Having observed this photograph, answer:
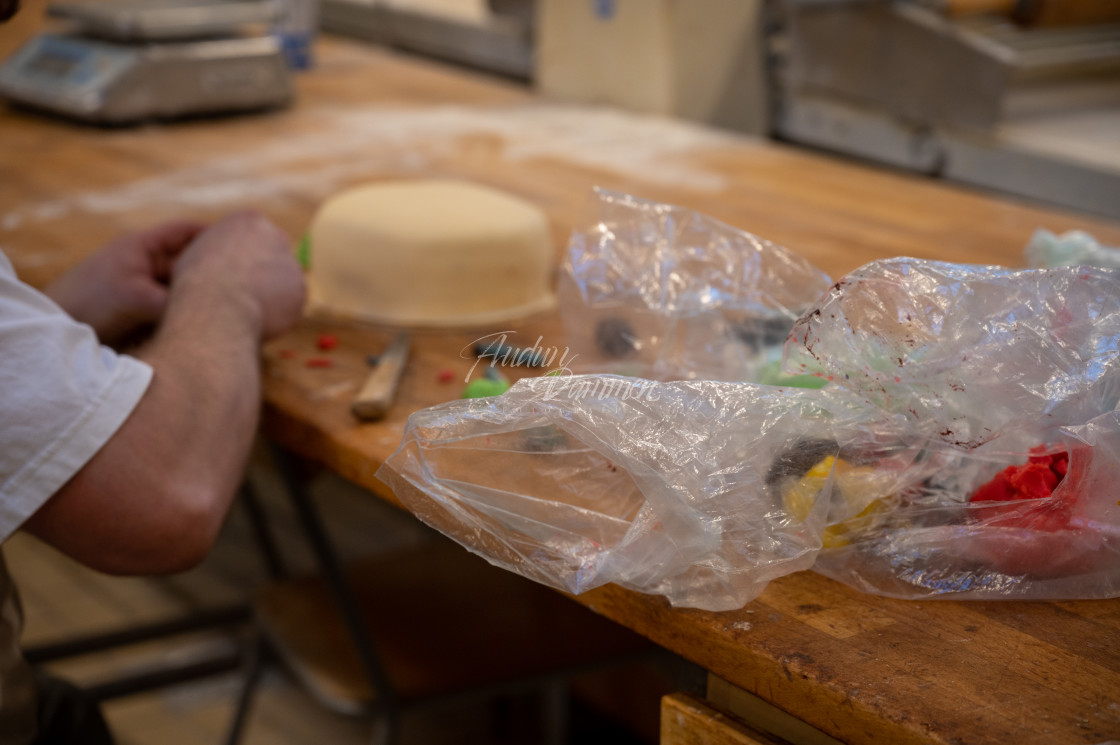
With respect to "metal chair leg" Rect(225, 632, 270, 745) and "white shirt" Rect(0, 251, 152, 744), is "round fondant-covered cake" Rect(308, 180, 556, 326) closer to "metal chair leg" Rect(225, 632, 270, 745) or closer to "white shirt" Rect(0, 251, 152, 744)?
"white shirt" Rect(0, 251, 152, 744)

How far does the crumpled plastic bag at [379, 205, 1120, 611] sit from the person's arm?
200 millimetres

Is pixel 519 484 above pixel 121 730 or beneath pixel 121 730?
above

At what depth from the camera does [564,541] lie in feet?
2.47

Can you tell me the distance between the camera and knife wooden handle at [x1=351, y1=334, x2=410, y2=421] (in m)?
0.98

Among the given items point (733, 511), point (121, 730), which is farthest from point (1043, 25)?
point (121, 730)

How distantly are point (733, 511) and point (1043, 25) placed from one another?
1716mm

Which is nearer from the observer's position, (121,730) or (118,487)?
(118,487)

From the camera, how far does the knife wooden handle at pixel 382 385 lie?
3.23ft

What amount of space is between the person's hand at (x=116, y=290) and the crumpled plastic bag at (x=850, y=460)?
0.50 metres

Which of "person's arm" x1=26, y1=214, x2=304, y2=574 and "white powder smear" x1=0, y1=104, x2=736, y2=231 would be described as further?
"white powder smear" x1=0, y1=104, x2=736, y2=231

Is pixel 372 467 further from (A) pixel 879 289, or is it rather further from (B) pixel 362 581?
(B) pixel 362 581

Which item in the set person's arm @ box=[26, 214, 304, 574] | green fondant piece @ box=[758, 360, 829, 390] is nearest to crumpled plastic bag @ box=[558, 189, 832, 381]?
green fondant piece @ box=[758, 360, 829, 390]

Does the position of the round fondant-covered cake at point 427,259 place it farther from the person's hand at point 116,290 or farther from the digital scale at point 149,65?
the digital scale at point 149,65

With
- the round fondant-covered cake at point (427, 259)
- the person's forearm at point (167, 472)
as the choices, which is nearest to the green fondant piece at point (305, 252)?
the round fondant-covered cake at point (427, 259)
